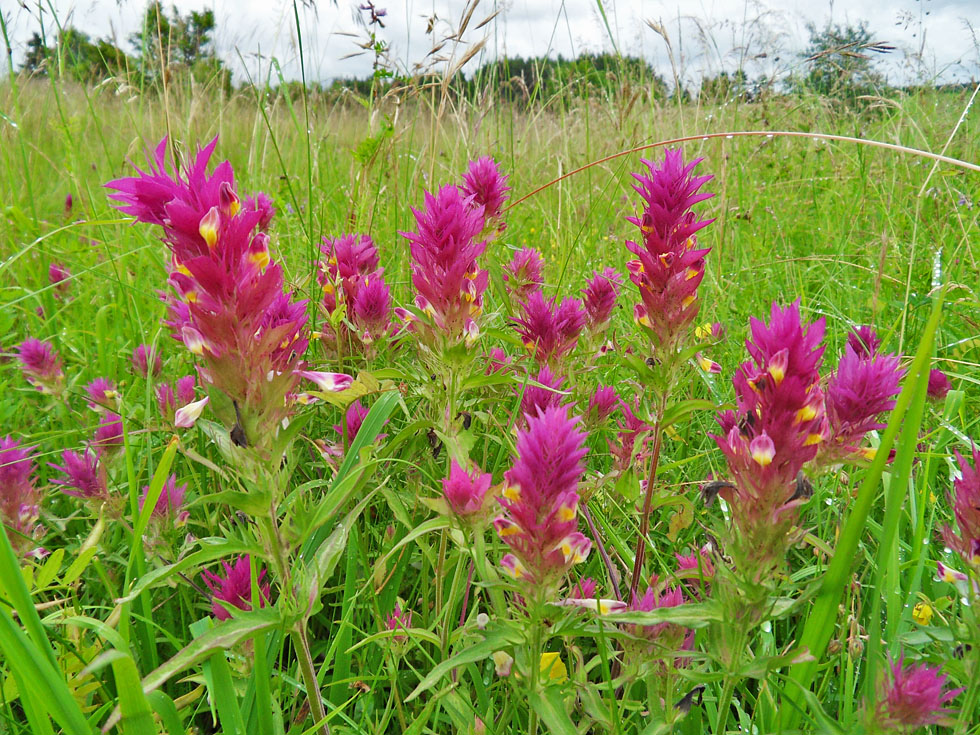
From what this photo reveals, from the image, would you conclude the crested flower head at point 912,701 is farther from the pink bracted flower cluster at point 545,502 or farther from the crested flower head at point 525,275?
the crested flower head at point 525,275

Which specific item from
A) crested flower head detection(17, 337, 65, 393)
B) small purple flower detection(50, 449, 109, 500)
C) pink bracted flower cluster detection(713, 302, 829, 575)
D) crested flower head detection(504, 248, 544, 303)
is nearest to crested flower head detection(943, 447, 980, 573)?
pink bracted flower cluster detection(713, 302, 829, 575)

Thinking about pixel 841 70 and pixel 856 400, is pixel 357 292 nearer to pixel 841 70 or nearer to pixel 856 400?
pixel 856 400

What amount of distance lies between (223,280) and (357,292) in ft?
3.48

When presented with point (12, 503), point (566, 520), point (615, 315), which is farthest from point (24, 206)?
point (566, 520)

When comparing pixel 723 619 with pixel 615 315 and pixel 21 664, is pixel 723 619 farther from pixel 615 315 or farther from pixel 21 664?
pixel 615 315

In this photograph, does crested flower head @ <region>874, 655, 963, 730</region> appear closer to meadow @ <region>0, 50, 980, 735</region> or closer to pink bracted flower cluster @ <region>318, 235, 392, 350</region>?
meadow @ <region>0, 50, 980, 735</region>

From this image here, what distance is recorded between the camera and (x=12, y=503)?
1.68 m

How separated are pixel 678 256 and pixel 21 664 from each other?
55.4 inches

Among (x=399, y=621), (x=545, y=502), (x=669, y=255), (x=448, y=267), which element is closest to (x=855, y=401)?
(x=669, y=255)

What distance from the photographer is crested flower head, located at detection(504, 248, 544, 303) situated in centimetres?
242

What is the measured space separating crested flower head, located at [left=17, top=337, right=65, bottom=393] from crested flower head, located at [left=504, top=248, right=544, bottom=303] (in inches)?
66.2

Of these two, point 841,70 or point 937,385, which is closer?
point 937,385

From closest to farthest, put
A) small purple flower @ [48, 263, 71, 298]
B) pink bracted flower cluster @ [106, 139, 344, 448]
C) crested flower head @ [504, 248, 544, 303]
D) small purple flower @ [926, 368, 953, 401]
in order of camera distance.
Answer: pink bracted flower cluster @ [106, 139, 344, 448]
small purple flower @ [926, 368, 953, 401]
crested flower head @ [504, 248, 544, 303]
small purple flower @ [48, 263, 71, 298]

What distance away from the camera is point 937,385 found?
1983mm
